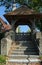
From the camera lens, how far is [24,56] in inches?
696

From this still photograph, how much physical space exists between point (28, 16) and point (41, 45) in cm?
497

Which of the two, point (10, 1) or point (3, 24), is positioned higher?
point (10, 1)

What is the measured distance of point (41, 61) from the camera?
52.2 ft

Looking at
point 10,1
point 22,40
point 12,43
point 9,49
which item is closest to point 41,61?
point 9,49

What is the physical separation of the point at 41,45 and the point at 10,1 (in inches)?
658

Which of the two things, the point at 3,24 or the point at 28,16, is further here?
the point at 3,24

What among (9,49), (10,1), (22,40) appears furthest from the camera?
(10,1)

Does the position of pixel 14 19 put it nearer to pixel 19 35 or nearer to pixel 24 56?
pixel 19 35

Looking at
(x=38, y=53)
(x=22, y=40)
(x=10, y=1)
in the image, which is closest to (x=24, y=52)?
(x=38, y=53)

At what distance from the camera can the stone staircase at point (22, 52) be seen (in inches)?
668

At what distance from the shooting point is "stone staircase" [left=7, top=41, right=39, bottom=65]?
16956 mm

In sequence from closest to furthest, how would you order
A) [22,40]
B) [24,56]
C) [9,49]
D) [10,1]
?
[24,56] → [9,49] → [22,40] → [10,1]

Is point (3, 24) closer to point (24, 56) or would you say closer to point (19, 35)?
point (19, 35)

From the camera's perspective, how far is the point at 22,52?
61.4 feet
